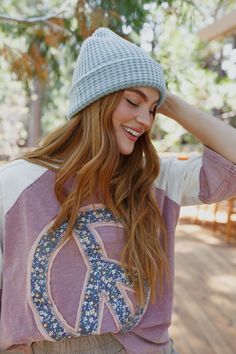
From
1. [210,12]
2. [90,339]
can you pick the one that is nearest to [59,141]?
[90,339]

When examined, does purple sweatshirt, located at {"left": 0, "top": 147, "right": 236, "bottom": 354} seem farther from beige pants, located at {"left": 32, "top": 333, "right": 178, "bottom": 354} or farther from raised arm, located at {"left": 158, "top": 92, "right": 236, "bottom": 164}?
raised arm, located at {"left": 158, "top": 92, "right": 236, "bottom": 164}

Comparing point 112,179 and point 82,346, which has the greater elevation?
point 112,179

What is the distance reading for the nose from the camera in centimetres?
105

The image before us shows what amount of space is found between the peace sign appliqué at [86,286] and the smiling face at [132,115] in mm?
190

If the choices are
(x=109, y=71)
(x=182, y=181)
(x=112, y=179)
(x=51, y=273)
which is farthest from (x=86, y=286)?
(x=109, y=71)

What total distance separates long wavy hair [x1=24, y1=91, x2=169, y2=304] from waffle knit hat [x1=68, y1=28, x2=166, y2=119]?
0.08ft

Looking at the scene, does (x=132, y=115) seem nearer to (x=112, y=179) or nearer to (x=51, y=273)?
(x=112, y=179)

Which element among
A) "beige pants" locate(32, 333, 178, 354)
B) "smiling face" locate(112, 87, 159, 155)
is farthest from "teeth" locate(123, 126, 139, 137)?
"beige pants" locate(32, 333, 178, 354)

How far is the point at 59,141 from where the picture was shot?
1.09 meters

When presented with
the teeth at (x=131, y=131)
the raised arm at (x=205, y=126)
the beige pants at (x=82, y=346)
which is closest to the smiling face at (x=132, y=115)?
the teeth at (x=131, y=131)

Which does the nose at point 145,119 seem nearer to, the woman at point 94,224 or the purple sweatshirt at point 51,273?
the woman at point 94,224

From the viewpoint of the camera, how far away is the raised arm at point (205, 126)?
116cm

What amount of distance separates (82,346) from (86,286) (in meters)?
0.13

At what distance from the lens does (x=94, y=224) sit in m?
1.04
